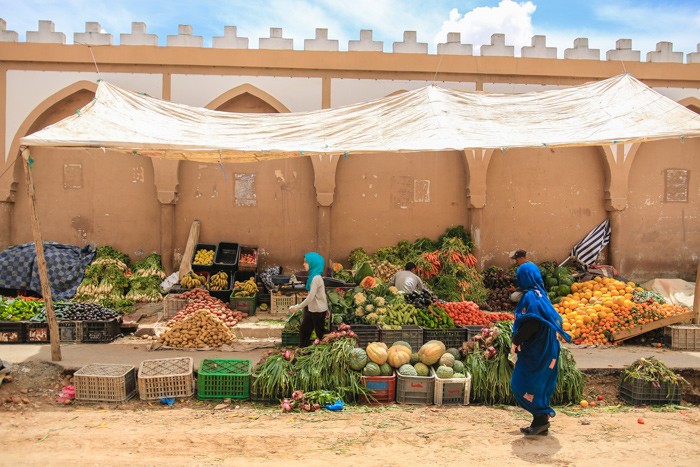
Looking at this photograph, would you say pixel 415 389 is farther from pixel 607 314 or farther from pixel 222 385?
pixel 607 314

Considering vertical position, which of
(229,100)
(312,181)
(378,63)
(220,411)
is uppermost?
(378,63)

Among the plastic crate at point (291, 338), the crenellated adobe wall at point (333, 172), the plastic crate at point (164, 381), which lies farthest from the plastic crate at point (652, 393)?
the crenellated adobe wall at point (333, 172)

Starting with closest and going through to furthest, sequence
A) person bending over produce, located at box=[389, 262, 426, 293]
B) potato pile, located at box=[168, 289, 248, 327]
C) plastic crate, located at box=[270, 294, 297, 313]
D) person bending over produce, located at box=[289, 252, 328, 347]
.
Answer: person bending over produce, located at box=[289, 252, 328, 347] < person bending over produce, located at box=[389, 262, 426, 293] < potato pile, located at box=[168, 289, 248, 327] < plastic crate, located at box=[270, 294, 297, 313]

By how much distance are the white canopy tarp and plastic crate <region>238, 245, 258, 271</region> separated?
2.96 meters

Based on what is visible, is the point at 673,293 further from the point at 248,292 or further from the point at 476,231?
the point at 248,292

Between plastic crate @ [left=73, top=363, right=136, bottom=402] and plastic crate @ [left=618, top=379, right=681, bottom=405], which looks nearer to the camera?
plastic crate @ [left=73, top=363, right=136, bottom=402]

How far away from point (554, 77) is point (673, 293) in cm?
497

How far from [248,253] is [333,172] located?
2.36 meters

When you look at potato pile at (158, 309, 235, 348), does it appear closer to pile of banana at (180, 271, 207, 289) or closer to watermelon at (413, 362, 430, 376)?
pile of banana at (180, 271, 207, 289)

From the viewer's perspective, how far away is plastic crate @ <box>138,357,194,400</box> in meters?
6.04

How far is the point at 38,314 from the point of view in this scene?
836 cm

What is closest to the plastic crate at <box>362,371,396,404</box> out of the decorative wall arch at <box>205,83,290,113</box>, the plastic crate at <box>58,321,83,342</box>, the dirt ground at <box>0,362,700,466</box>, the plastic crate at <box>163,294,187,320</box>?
the dirt ground at <box>0,362,700,466</box>

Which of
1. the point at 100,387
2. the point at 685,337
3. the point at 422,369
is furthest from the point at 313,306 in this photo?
the point at 685,337

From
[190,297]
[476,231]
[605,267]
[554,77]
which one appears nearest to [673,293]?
[605,267]
